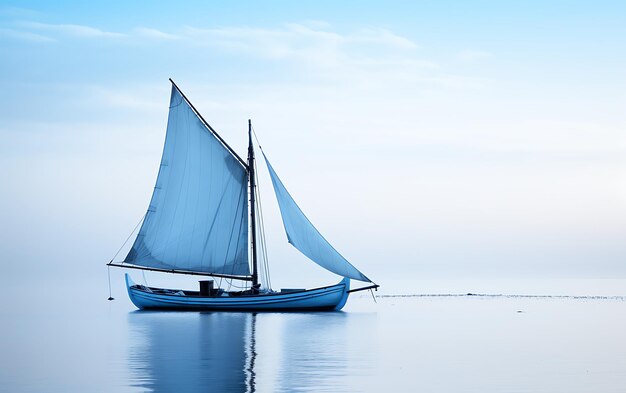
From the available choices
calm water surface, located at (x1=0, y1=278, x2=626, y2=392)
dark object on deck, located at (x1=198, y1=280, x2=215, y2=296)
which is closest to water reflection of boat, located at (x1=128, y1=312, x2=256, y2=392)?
calm water surface, located at (x1=0, y1=278, x2=626, y2=392)

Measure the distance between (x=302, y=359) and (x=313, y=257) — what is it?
27753mm

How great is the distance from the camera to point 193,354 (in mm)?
35500

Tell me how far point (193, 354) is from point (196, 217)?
2922 cm

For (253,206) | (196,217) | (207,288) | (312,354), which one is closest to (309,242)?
(253,206)

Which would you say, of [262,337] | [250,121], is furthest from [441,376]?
[250,121]

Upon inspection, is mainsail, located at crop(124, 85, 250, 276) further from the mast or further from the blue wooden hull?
the blue wooden hull

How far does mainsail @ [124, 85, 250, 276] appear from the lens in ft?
210

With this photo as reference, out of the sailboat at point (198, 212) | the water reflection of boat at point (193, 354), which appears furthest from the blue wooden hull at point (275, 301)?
the water reflection of boat at point (193, 354)

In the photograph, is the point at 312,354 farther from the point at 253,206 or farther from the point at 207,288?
the point at 207,288

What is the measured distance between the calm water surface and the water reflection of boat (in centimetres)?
5

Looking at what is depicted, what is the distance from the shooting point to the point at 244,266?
64.1 metres

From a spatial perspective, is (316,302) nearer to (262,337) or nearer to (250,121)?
(250,121)

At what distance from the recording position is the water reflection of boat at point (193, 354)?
88.5 ft

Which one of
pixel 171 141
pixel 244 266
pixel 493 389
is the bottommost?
pixel 493 389
